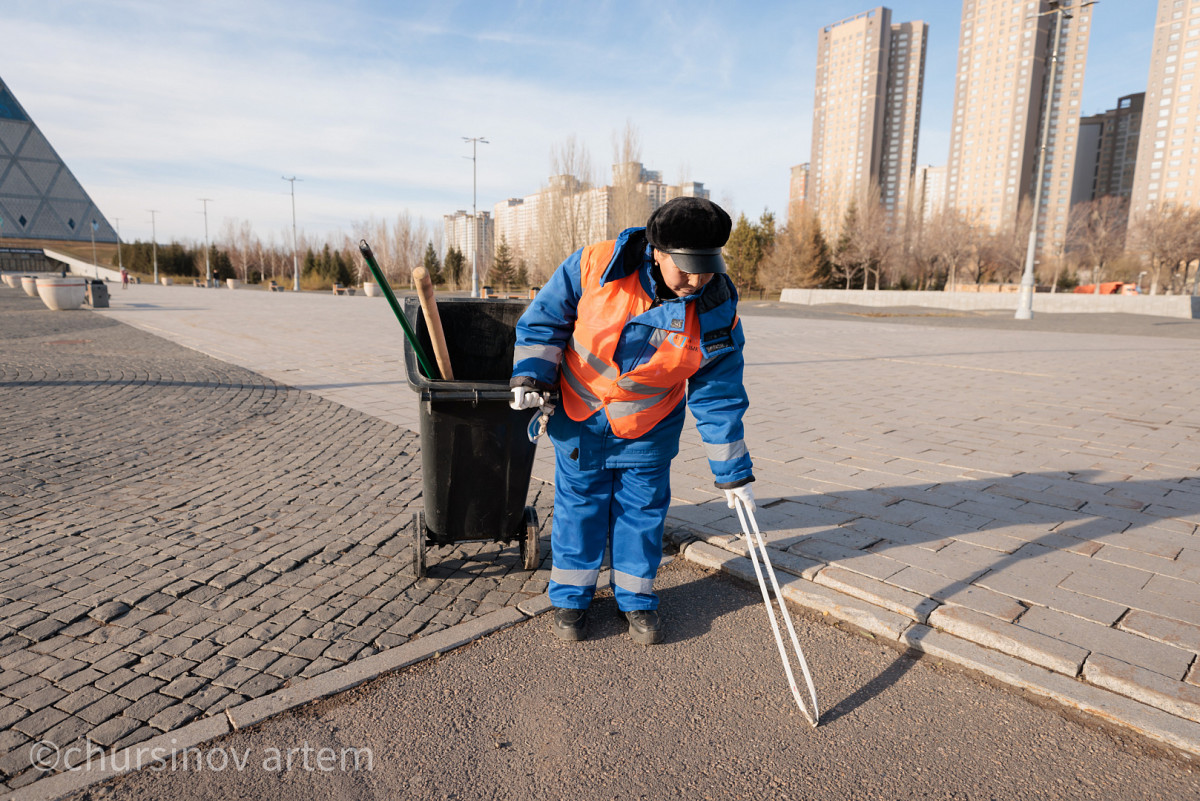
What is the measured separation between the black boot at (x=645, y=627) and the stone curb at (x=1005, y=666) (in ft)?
2.26

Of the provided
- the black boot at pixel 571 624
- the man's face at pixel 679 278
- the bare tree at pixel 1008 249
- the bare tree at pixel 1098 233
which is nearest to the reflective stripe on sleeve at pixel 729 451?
the man's face at pixel 679 278

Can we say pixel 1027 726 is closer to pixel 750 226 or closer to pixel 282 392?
pixel 282 392

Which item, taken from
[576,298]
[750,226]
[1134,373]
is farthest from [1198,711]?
[750,226]

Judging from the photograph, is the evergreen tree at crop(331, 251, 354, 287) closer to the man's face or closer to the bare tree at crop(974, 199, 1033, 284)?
the bare tree at crop(974, 199, 1033, 284)

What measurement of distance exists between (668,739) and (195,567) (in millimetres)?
2469

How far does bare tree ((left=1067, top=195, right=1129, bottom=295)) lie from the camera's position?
5228 centimetres

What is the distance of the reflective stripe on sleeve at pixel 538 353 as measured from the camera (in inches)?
107

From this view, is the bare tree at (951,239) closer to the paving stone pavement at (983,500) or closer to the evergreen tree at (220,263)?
the paving stone pavement at (983,500)

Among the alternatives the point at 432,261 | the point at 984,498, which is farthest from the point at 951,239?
the point at 984,498

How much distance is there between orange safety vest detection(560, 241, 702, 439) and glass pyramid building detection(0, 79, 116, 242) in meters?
87.0

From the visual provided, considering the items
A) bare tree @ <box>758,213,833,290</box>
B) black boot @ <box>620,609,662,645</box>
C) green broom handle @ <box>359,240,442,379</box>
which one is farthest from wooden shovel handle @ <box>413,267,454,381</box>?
bare tree @ <box>758,213,833,290</box>

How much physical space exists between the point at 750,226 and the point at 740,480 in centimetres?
5072

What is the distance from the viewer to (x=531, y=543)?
348 centimetres

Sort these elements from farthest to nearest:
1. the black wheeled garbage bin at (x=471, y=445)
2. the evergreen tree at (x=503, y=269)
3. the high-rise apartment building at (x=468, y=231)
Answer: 1. the high-rise apartment building at (x=468, y=231)
2. the evergreen tree at (x=503, y=269)
3. the black wheeled garbage bin at (x=471, y=445)
